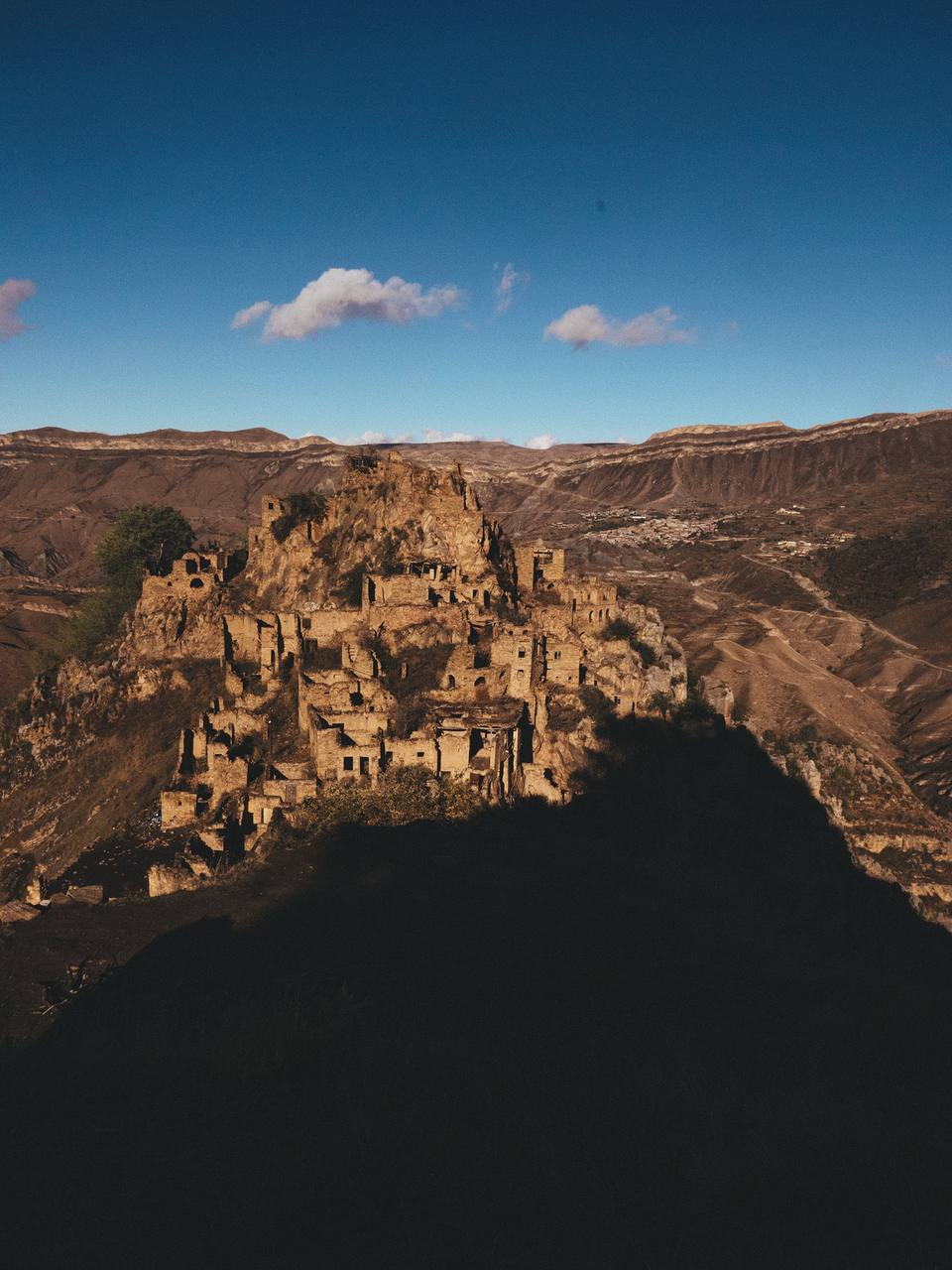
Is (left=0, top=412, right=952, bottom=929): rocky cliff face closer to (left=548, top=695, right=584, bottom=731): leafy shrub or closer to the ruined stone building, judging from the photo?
the ruined stone building

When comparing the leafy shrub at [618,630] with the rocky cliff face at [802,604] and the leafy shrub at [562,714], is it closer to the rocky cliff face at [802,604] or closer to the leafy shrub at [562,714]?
the leafy shrub at [562,714]

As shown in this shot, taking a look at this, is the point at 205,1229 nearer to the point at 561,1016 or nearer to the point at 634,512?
the point at 561,1016

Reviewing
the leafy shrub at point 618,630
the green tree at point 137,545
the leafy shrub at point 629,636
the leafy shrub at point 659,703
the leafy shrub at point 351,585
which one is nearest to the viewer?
the leafy shrub at point 659,703

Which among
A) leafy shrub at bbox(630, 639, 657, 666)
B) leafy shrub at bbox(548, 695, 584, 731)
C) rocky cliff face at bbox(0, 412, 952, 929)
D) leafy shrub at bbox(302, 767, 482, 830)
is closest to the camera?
leafy shrub at bbox(302, 767, 482, 830)

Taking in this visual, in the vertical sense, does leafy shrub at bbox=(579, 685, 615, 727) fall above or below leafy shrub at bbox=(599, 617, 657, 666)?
below

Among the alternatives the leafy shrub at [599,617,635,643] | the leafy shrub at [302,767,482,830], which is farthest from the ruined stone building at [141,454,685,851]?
the leafy shrub at [302,767,482,830]

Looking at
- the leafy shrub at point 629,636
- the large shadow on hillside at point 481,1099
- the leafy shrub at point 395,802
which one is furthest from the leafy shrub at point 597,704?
the large shadow on hillside at point 481,1099

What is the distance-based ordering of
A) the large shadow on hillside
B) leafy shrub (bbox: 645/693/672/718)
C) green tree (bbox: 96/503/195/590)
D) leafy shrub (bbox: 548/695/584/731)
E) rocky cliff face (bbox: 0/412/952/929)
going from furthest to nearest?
green tree (bbox: 96/503/195/590) < rocky cliff face (bbox: 0/412/952/929) < leafy shrub (bbox: 645/693/672/718) < leafy shrub (bbox: 548/695/584/731) < the large shadow on hillside

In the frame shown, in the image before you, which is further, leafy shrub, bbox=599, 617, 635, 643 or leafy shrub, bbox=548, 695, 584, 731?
leafy shrub, bbox=599, 617, 635, 643
